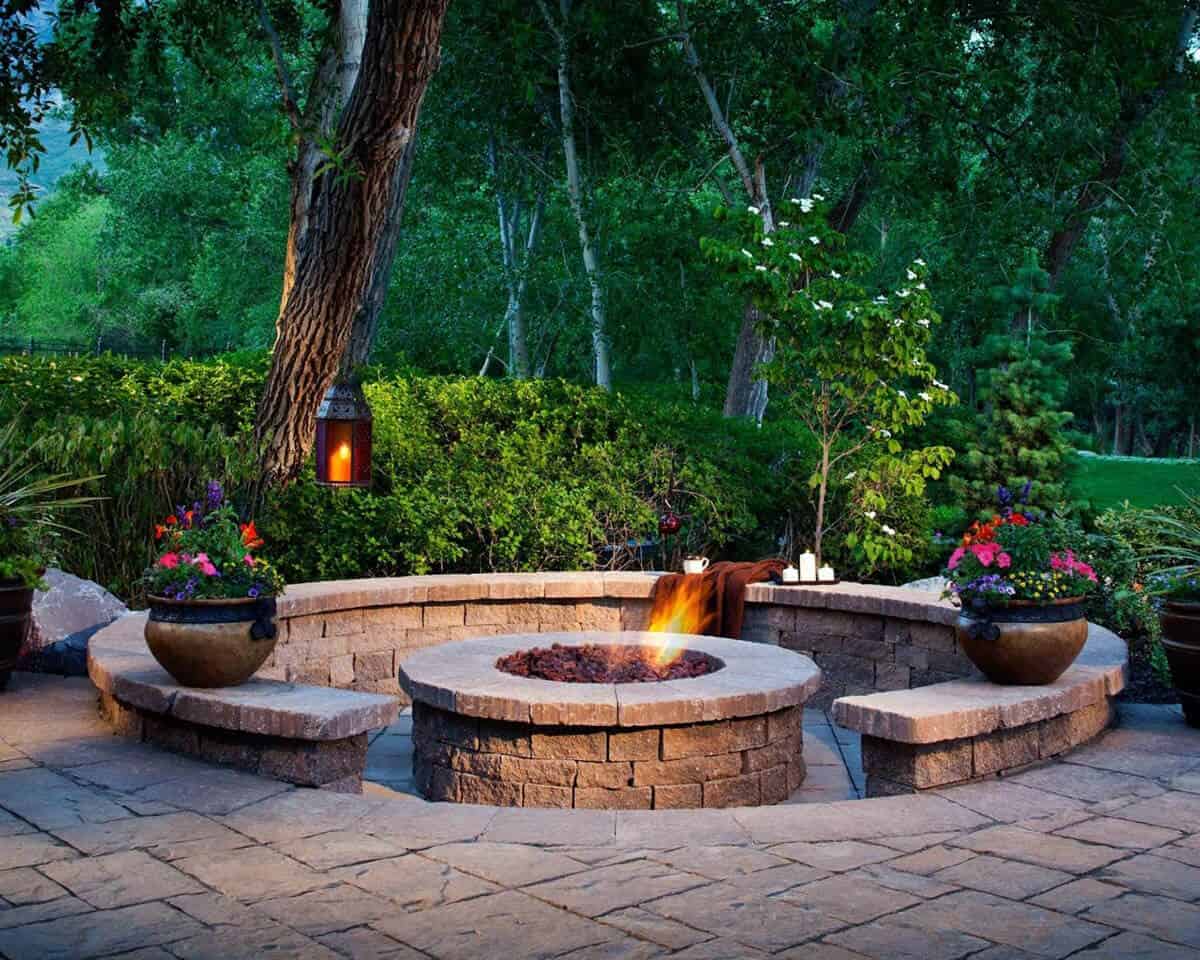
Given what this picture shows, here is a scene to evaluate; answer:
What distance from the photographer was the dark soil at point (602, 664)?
656 cm

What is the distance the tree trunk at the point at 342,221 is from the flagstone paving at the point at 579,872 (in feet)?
13.8

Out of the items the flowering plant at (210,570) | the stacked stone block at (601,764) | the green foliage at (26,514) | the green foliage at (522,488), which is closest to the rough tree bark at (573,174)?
the green foliage at (522,488)

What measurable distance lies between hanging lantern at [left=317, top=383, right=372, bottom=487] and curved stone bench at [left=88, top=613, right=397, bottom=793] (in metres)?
1.52

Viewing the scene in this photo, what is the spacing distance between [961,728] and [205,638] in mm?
3129

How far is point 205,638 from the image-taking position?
559 cm

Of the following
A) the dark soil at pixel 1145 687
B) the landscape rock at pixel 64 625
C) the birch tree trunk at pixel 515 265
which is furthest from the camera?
the birch tree trunk at pixel 515 265

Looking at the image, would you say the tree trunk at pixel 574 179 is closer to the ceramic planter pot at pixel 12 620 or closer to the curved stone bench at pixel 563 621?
A: the curved stone bench at pixel 563 621

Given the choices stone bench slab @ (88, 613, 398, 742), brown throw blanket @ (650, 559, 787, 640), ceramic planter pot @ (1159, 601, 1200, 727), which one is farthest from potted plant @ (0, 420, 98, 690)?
ceramic planter pot @ (1159, 601, 1200, 727)

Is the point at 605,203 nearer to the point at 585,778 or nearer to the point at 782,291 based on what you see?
the point at 782,291

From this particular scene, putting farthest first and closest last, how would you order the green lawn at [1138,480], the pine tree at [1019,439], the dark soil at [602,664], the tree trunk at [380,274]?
the green lawn at [1138,480]
the tree trunk at [380,274]
the pine tree at [1019,439]
the dark soil at [602,664]

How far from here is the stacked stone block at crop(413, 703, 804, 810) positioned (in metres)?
5.90

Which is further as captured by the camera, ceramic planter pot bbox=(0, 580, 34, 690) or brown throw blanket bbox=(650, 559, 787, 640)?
brown throw blanket bbox=(650, 559, 787, 640)

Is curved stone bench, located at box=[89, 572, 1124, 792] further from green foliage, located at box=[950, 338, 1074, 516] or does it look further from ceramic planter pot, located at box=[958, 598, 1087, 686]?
green foliage, located at box=[950, 338, 1074, 516]

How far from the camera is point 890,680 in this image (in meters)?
8.07
